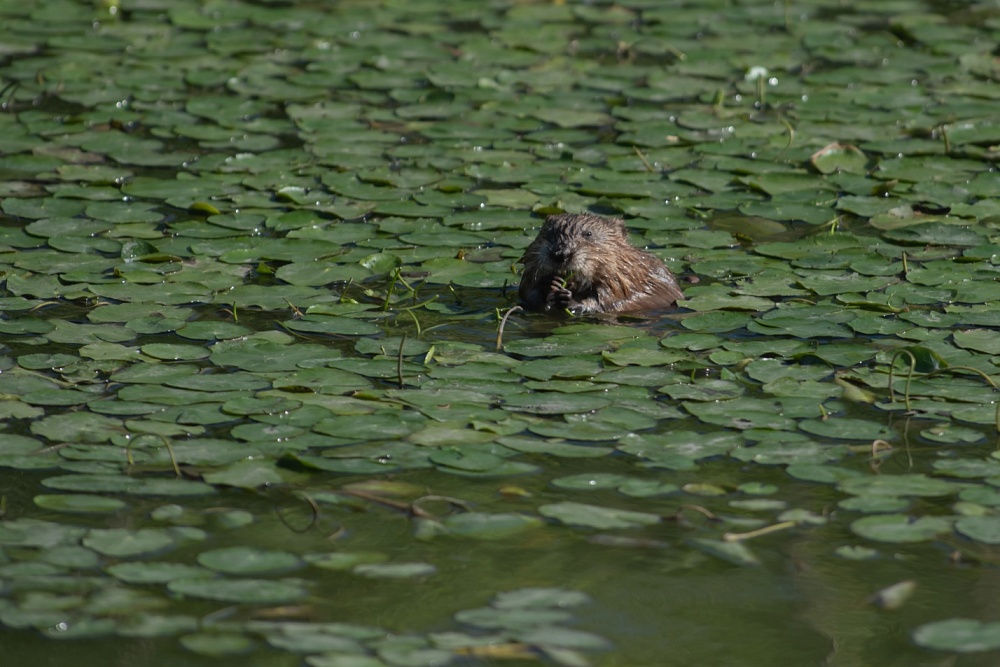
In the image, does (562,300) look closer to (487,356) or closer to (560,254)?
(560,254)

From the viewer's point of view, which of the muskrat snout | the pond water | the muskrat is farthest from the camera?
the muskrat

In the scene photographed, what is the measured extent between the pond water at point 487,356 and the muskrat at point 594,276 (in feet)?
0.41

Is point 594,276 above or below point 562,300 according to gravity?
above

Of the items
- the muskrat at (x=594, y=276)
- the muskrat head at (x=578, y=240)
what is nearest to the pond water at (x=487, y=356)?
the muskrat at (x=594, y=276)

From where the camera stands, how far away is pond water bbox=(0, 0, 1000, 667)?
15.1 feet

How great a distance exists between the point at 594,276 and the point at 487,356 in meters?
0.98

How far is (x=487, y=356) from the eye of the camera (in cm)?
643

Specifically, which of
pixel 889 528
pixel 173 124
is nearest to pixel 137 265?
pixel 173 124

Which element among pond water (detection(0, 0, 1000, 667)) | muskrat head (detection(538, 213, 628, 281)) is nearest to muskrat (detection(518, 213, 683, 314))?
muskrat head (detection(538, 213, 628, 281))

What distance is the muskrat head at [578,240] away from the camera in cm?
699

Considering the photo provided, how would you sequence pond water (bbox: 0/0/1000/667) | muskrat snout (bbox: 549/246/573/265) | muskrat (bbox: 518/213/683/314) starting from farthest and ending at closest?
muskrat (bbox: 518/213/683/314) → muskrat snout (bbox: 549/246/573/265) → pond water (bbox: 0/0/1000/667)

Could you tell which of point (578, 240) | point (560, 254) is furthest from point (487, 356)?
point (578, 240)

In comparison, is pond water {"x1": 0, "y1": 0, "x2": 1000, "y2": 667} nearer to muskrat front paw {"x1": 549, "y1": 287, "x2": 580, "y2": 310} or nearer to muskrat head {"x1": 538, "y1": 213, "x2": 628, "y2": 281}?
muskrat front paw {"x1": 549, "y1": 287, "x2": 580, "y2": 310}

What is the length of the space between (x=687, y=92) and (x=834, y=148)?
1.66 metres
